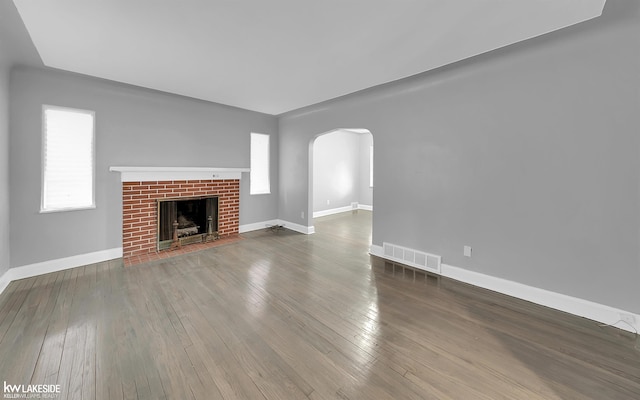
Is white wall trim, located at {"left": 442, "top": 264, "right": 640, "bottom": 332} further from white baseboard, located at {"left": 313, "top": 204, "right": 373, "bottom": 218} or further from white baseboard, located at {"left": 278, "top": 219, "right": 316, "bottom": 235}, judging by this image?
white baseboard, located at {"left": 313, "top": 204, "right": 373, "bottom": 218}

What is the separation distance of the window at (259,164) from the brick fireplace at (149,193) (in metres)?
0.90

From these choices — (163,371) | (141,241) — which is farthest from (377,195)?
(141,241)

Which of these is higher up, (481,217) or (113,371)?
(481,217)

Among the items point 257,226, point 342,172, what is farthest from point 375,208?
point 342,172

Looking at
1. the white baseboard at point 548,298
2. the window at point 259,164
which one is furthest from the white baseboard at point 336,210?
the white baseboard at point 548,298

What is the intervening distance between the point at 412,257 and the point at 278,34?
10.4 ft

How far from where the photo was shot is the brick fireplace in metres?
3.92

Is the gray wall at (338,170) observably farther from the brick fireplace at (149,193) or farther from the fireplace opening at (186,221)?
the brick fireplace at (149,193)

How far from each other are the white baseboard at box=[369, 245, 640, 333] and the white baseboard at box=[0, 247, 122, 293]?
479cm

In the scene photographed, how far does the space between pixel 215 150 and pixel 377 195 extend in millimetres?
3190

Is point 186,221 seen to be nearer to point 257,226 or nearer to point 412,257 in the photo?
point 257,226

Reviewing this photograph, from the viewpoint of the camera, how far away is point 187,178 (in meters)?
4.52

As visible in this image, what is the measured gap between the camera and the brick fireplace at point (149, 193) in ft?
12.9

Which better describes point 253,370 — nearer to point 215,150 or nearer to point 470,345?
point 470,345
